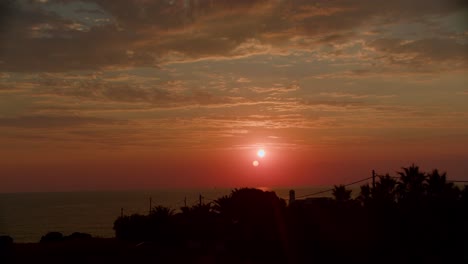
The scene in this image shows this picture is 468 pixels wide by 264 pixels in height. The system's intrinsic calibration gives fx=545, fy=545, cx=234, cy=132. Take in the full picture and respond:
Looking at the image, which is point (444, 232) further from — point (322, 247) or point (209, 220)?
point (209, 220)

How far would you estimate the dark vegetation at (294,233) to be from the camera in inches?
881

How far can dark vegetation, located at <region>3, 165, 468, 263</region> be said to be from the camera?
73.4ft

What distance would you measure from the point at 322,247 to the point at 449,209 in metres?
6.60

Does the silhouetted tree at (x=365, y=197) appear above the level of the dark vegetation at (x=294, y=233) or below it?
above

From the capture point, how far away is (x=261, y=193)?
3950 centimetres

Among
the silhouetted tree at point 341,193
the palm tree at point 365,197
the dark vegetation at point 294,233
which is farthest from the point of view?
the silhouetted tree at point 341,193

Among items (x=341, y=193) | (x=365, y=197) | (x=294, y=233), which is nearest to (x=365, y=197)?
(x=365, y=197)

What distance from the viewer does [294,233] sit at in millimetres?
28938

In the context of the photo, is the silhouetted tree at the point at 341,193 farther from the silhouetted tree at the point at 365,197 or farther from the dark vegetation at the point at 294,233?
the dark vegetation at the point at 294,233

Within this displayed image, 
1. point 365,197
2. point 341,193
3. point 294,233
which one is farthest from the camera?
point 341,193

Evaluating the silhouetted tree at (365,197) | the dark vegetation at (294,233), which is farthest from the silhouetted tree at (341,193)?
the dark vegetation at (294,233)

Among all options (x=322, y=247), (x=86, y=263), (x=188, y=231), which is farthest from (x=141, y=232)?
(x=322, y=247)

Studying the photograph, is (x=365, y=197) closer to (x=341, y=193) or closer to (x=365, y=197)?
(x=365, y=197)

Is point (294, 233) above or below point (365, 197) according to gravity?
below
